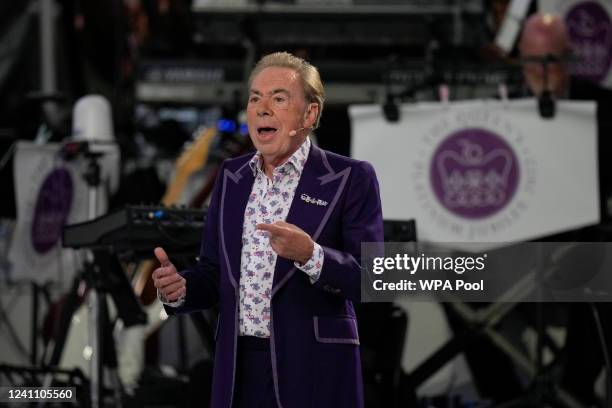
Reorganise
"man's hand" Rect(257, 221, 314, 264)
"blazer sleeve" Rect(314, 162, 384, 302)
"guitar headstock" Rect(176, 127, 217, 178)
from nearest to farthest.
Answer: "man's hand" Rect(257, 221, 314, 264) < "blazer sleeve" Rect(314, 162, 384, 302) < "guitar headstock" Rect(176, 127, 217, 178)

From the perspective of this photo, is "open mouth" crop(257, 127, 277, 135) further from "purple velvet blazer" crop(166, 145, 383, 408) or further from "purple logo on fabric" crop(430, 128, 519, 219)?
"purple logo on fabric" crop(430, 128, 519, 219)

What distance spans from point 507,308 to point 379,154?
37.1 inches

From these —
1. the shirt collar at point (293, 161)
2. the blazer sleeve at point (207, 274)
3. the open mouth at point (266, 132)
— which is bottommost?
the blazer sleeve at point (207, 274)

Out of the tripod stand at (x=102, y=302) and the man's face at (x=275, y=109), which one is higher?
the man's face at (x=275, y=109)

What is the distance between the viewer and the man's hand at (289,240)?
236 cm

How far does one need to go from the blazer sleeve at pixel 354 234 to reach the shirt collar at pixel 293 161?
0.12 m

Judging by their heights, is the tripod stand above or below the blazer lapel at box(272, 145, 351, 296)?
below

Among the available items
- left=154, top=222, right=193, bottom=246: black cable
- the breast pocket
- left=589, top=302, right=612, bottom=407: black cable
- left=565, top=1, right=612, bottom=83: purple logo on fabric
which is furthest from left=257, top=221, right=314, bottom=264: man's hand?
left=565, top=1, right=612, bottom=83: purple logo on fabric

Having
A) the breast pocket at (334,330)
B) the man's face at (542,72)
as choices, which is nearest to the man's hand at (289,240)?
the breast pocket at (334,330)

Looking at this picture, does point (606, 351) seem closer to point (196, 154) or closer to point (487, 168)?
point (487, 168)

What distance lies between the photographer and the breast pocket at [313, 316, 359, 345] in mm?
2594

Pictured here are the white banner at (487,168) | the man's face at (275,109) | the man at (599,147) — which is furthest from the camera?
the white banner at (487,168)

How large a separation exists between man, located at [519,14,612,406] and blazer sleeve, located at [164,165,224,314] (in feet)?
6.27

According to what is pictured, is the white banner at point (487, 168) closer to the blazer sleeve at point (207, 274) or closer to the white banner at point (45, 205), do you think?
the white banner at point (45, 205)
